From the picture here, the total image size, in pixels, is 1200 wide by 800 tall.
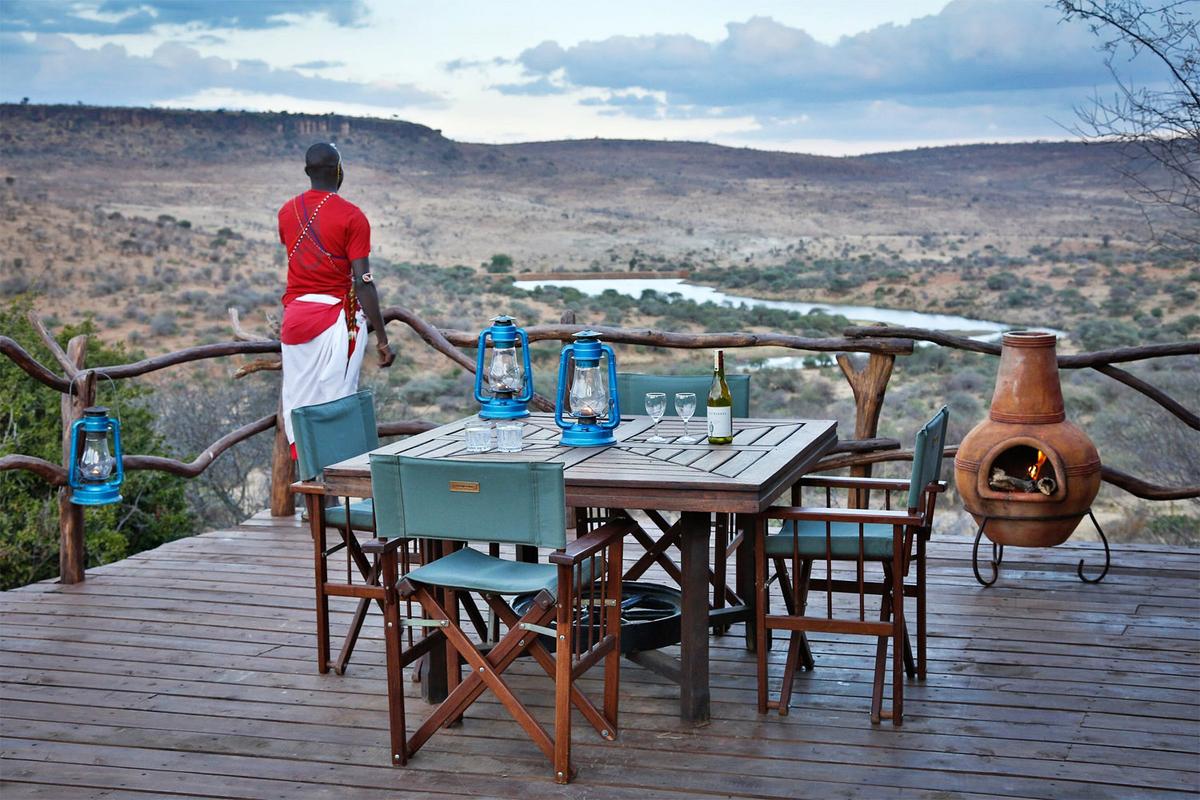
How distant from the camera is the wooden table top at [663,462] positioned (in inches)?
132

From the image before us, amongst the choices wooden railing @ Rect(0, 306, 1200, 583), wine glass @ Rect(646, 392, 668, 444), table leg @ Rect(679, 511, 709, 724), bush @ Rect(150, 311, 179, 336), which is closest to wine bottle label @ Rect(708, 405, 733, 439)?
wine glass @ Rect(646, 392, 668, 444)

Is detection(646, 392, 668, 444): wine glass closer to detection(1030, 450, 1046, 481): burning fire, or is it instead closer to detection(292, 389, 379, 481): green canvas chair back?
detection(292, 389, 379, 481): green canvas chair back

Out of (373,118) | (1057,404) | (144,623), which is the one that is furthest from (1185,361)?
(373,118)

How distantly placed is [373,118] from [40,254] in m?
8.79

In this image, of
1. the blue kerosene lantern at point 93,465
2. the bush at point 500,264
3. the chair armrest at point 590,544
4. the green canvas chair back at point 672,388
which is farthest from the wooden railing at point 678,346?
the bush at point 500,264

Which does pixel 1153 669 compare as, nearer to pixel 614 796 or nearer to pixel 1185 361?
pixel 614 796

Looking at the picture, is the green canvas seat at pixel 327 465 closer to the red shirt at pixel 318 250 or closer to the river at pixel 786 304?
the red shirt at pixel 318 250

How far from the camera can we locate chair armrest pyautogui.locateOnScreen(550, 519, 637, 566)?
3.08m

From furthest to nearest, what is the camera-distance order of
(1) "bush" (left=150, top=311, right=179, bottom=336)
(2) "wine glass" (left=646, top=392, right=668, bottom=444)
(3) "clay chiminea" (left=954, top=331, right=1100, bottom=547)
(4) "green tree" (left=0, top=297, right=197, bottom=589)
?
(1) "bush" (left=150, top=311, right=179, bottom=336), (4) "green tree" (left=0, top=297, right=197, bottom=589), (3) "clay chiminea" (left=954, top=331, right=1100, bottom=547), (2) "wine glass" (left=646, top=392, right=668, bottom=444)

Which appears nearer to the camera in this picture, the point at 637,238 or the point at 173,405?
the point at 173,405

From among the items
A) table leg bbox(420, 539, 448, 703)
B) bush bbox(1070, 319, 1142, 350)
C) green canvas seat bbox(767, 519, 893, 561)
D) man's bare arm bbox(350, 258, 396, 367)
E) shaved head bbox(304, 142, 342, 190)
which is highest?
shaved head bbox(304, 142, 342, 190)

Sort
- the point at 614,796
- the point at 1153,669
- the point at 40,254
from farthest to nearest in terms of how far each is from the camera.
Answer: the point at 40,254 < the point at 1153,669 < the point at 614,796

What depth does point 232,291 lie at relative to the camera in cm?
2650

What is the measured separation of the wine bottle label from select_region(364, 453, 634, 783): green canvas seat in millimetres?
600
